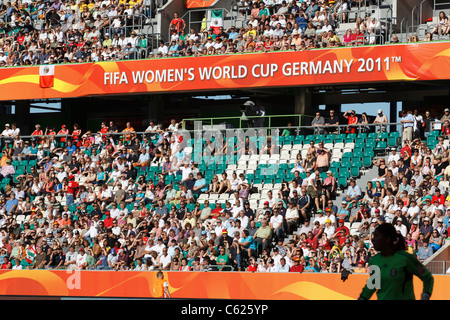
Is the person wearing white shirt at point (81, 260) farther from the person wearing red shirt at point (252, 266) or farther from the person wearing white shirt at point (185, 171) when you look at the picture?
the person wearing red shirt at point (252, 266)

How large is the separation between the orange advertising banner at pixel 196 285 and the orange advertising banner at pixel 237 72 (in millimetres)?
8083

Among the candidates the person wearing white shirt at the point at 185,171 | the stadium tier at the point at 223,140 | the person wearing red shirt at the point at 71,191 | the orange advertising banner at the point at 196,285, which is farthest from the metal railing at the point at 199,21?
the orange advertising banner at the point at 196,285

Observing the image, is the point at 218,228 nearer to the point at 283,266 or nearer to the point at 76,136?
the point at 283,266

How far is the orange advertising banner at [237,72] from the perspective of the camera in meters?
24.1

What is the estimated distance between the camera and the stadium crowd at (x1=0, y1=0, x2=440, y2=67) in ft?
84.1

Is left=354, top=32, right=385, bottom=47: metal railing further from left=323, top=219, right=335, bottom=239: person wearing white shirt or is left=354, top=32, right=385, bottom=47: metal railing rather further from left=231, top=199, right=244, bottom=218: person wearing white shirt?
left=323, top=219, right=335, bottom=239: person wearing white shirt

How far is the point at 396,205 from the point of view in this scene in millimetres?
19125

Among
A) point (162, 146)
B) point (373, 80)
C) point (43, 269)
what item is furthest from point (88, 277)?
point (373, 80)

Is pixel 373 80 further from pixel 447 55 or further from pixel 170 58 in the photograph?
pixel 170 58

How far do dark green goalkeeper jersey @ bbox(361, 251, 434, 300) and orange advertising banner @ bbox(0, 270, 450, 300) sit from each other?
356 inches

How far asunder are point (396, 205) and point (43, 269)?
332 inches

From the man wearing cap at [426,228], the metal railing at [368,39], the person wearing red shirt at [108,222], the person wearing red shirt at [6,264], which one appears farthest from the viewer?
the metal railing at [368,39]

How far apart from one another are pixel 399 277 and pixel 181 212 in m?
16.0

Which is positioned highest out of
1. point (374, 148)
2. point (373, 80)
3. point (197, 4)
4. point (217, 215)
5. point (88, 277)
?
point (197, 4)
